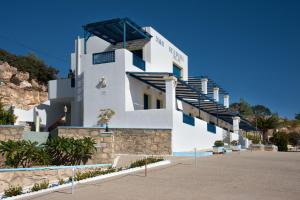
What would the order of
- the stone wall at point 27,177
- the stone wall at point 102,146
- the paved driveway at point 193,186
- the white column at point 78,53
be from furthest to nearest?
the white column at point 78,53 → the stone wall at point 102,146 → the stone wall at point 27,177 → the paved driveway at point 193,186

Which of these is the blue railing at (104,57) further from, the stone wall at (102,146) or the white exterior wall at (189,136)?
the stone wall at (102,146)

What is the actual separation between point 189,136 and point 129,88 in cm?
486

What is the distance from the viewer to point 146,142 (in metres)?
18.8

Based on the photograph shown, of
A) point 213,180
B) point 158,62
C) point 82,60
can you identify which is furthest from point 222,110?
point 213,180

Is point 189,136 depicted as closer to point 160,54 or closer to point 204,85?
point 160,54

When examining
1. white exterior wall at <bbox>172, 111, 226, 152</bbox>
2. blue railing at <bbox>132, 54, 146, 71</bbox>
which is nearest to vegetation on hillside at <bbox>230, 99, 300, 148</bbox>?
white exterior wall at <bbox>172, 111, 226, 152</bbox>

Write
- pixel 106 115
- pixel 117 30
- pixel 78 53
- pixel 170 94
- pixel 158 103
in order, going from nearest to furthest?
pixel 170 94
pixel 106 115
pixel 117 30
pixel 78 53
pixel 158 103

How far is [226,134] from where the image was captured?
30.2 m

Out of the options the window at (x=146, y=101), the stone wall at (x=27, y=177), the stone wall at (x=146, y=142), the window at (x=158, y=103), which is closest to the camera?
the stone wall at (x=27, y=177)

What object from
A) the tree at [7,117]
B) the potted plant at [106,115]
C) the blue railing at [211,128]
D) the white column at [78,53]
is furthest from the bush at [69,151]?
the blue railing at [211,128]

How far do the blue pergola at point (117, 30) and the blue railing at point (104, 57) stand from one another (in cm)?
107

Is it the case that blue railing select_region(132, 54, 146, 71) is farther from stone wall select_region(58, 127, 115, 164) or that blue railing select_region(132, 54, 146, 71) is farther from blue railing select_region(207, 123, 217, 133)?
stone wall select_region(58, 127, 115, 164)

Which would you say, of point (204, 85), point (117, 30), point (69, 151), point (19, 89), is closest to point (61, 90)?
point (117, 30)

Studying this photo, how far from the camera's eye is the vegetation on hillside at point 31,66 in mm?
43469
